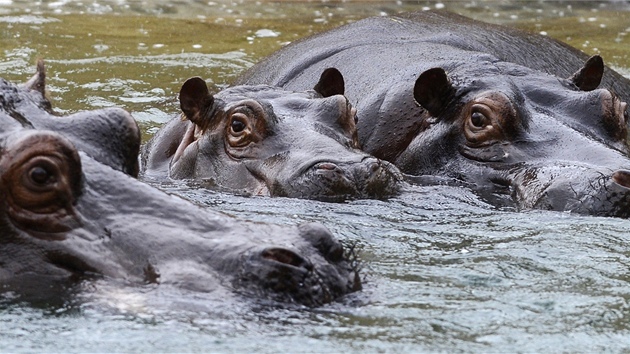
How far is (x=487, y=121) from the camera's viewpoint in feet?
25.3

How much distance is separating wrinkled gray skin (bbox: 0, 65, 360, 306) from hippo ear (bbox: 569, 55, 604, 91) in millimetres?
4377

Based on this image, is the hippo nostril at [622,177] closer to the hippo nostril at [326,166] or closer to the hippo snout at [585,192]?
the hippo snout at [585,192]

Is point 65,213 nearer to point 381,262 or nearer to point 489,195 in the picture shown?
point 381,262

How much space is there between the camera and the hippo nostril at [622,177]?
670cm

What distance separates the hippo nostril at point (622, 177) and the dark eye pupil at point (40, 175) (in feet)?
11.3

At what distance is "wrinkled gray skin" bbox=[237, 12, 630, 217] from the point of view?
274 inches

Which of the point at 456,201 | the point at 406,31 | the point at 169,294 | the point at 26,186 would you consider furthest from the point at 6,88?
the point at 406,31

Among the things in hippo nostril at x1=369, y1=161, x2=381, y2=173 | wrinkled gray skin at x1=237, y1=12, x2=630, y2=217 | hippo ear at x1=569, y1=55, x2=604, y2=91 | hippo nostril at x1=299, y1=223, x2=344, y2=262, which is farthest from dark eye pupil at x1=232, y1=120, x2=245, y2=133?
hippo nostril at x1=299, y1=223, x2=344, y2=262

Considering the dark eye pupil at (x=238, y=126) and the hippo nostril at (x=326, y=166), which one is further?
the dark eye pupil at (x=238, y=126)

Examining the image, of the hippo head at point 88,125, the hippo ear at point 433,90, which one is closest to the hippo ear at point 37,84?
the hippo head at point 88,125

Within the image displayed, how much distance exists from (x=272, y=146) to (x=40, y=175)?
9.92 ft

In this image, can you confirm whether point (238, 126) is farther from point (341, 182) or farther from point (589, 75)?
point (589, 75)

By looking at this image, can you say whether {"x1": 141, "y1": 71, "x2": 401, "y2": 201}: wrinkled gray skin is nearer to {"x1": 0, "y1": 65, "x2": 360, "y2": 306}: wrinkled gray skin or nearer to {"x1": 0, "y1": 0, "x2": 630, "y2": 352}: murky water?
{"x1": 0, "y1": 0, "x2": 630, "y2": 352}: murky water

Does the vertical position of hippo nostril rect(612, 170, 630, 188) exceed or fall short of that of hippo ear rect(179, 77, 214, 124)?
it falls short
